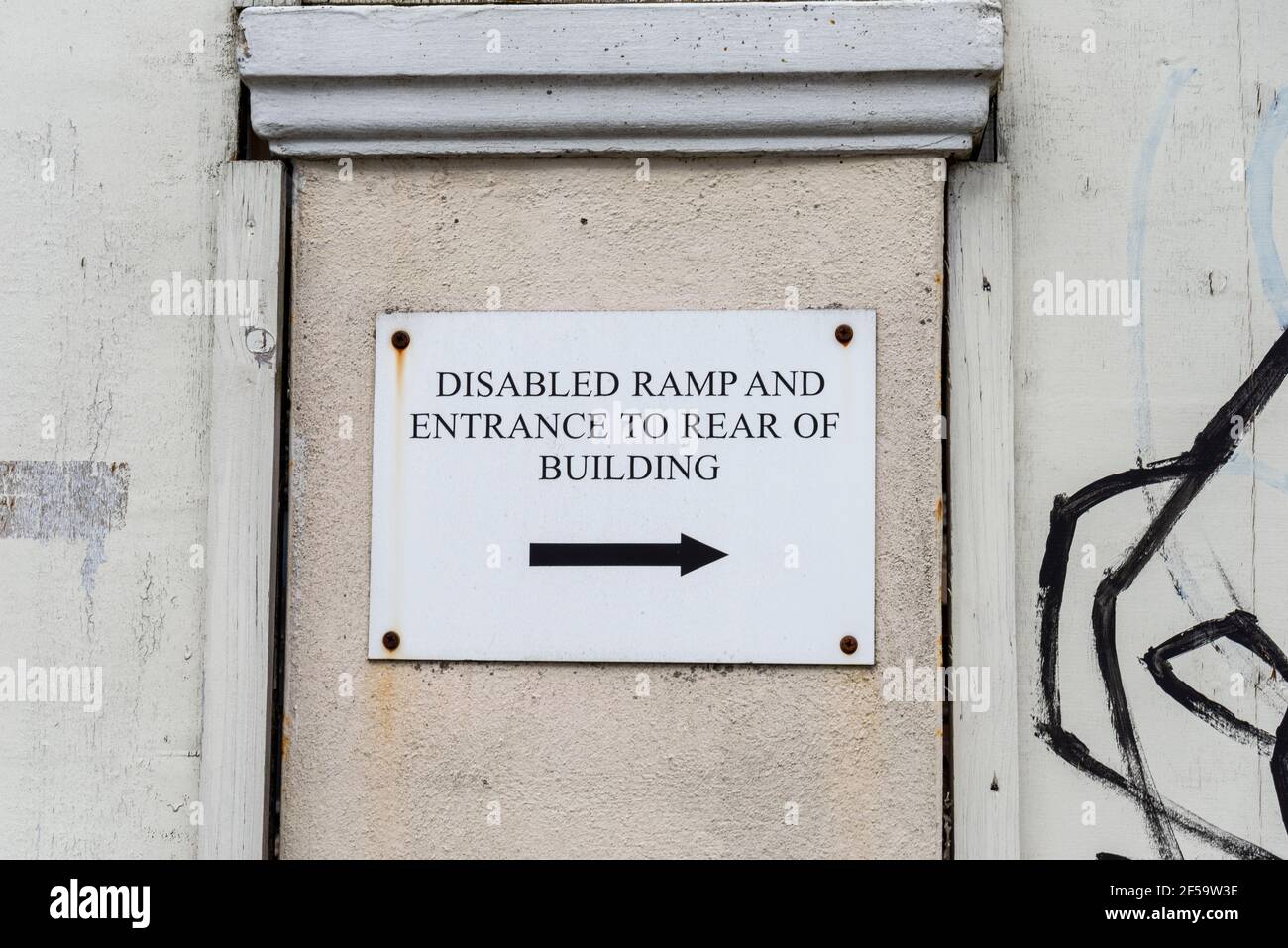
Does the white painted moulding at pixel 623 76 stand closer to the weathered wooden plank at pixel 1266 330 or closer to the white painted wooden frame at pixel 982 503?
the white painted wooden frame at pixel 982 503

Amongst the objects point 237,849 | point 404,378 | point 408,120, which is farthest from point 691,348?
point 237,849

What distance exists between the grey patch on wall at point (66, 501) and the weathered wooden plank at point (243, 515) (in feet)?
0.67

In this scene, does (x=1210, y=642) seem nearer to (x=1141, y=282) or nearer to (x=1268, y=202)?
(x=1141, y=282)

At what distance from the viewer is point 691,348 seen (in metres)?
1.97

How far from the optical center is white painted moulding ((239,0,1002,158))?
194cm

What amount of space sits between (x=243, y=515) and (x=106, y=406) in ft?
1.11

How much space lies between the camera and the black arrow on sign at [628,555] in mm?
1935

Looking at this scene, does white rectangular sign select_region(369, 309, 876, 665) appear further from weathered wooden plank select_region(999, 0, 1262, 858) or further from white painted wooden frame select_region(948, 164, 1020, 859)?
weathered wooden plank select_region(999, 0, 1262, 858)

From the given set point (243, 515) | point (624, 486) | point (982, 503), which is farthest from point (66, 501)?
point (982, 503)

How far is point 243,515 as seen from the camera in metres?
2.00

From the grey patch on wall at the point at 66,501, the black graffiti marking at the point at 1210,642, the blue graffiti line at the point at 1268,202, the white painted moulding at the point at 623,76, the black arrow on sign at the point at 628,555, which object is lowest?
the black graffiti marking at the point at 1210,642

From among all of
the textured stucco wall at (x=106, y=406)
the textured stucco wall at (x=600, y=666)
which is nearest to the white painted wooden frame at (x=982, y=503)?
the textured stucco wall at (x=600, y=666)

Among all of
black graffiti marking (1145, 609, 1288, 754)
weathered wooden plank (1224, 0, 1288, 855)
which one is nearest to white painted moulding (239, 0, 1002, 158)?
weathered wooden plank (1224, 0, 1288, 855)
